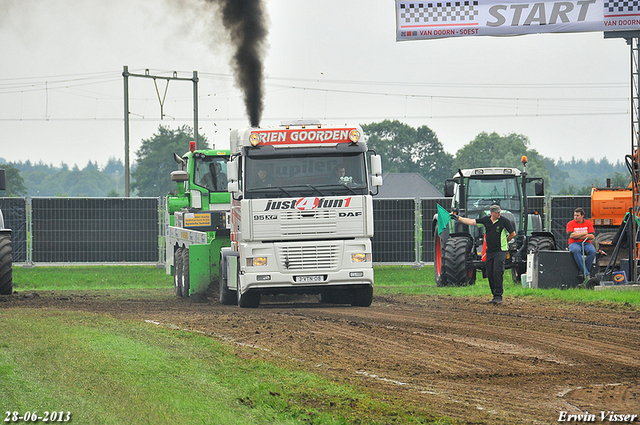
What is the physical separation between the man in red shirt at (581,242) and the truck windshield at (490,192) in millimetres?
2348

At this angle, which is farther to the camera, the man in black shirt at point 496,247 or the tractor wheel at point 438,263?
the tractor wheel at point 438,263

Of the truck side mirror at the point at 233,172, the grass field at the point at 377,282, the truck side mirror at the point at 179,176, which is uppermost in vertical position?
the truck side mirror at the point at 179,176

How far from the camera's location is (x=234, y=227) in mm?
16844

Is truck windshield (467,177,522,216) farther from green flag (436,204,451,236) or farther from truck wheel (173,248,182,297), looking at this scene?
truck wheel (173,248,182,297)

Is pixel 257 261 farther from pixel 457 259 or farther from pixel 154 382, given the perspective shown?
pixel 457 259

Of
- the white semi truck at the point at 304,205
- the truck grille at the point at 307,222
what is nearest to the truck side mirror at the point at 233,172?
the white semi truck at the point at 304,205

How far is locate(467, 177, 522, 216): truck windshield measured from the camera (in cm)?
2231

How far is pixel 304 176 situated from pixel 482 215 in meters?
7.81

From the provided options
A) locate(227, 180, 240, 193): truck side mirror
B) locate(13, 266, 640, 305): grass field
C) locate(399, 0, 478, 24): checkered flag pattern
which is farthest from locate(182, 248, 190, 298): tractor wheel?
locate(399, 0, 478, 24): checkered flag pattern

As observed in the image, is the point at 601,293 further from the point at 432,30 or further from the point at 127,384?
the point at 127,384

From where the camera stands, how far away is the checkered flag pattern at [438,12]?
2148 cm

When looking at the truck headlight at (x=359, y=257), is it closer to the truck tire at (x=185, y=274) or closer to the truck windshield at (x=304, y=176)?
the truck windshield at (x=304, y=176)

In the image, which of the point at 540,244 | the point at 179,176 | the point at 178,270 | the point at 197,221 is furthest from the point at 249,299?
the point at 540,244

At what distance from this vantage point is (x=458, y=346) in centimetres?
1141
